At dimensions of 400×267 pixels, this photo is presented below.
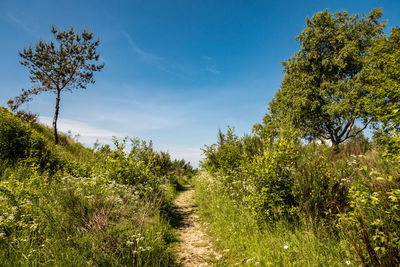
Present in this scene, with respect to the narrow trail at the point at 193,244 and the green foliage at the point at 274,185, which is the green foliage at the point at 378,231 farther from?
the narrow trail at the point at 193,244

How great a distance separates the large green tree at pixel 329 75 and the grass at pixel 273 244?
615 inches

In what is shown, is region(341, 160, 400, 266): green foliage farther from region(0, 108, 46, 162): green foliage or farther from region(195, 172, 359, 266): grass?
region(0, 108, 46, 162): green foliage

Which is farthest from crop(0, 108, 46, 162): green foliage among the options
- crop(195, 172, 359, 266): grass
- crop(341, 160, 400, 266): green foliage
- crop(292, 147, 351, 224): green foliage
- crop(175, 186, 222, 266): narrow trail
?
crop(341, 160, 400, 266): green foliage

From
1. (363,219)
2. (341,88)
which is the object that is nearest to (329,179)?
(363,219)

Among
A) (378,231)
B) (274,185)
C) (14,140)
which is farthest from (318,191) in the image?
(14,140)

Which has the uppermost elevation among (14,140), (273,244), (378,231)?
(14,140)

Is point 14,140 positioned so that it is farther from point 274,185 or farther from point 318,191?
point 318,191

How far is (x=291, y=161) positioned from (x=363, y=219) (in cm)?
234

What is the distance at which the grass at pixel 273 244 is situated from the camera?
2928 millimetres

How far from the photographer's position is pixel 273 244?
12.1ft

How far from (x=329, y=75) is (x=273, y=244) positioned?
2204cm

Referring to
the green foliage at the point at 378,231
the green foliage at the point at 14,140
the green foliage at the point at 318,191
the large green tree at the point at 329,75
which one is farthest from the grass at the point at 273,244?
the large green tree at the point at 329,75

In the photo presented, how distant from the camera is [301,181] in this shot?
4277 mm

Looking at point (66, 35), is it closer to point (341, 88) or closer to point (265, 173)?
point (265, 173)
